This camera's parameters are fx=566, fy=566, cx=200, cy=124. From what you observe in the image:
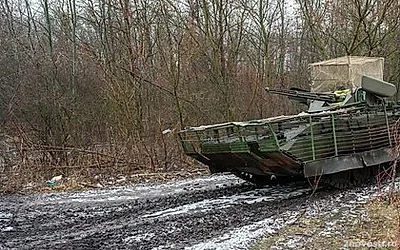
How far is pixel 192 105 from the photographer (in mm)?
16734

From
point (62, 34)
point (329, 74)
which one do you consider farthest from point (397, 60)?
point (62, 34)

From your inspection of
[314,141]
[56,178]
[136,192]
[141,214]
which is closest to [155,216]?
[141,214]

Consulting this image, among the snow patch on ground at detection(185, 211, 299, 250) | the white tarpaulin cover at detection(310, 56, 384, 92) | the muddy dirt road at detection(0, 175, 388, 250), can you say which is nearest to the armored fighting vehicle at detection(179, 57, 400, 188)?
the muddy dirt road at detection(0, 175, 388, 250)

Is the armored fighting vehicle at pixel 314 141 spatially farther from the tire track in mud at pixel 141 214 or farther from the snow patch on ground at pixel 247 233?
the snow patch on ground at pixel 247 233

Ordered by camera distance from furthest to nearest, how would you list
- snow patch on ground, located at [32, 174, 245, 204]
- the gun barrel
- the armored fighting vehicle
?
the gun barrel < snow patch on ground, located at [32, 174, 245, 204] < the armored fighting vehicle

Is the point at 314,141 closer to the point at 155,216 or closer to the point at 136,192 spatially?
the point at 155,216

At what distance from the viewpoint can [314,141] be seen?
907 centimetres

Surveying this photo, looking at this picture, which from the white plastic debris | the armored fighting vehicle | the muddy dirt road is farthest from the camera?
the white plastic debris

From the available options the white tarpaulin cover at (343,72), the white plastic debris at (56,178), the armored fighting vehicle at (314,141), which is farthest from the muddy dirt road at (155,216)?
the white tarpaulin cover at (343,72)

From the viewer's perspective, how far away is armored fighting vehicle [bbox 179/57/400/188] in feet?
29.1

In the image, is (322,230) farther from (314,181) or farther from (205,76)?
(205,76)

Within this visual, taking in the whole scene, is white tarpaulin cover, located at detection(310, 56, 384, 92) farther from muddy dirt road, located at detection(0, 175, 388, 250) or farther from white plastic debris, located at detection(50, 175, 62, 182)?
white plastic debris, located at detection(50, 175, 62, 182)

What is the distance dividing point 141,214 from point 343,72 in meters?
5.85

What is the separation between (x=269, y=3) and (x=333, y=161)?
11219 millimetres
